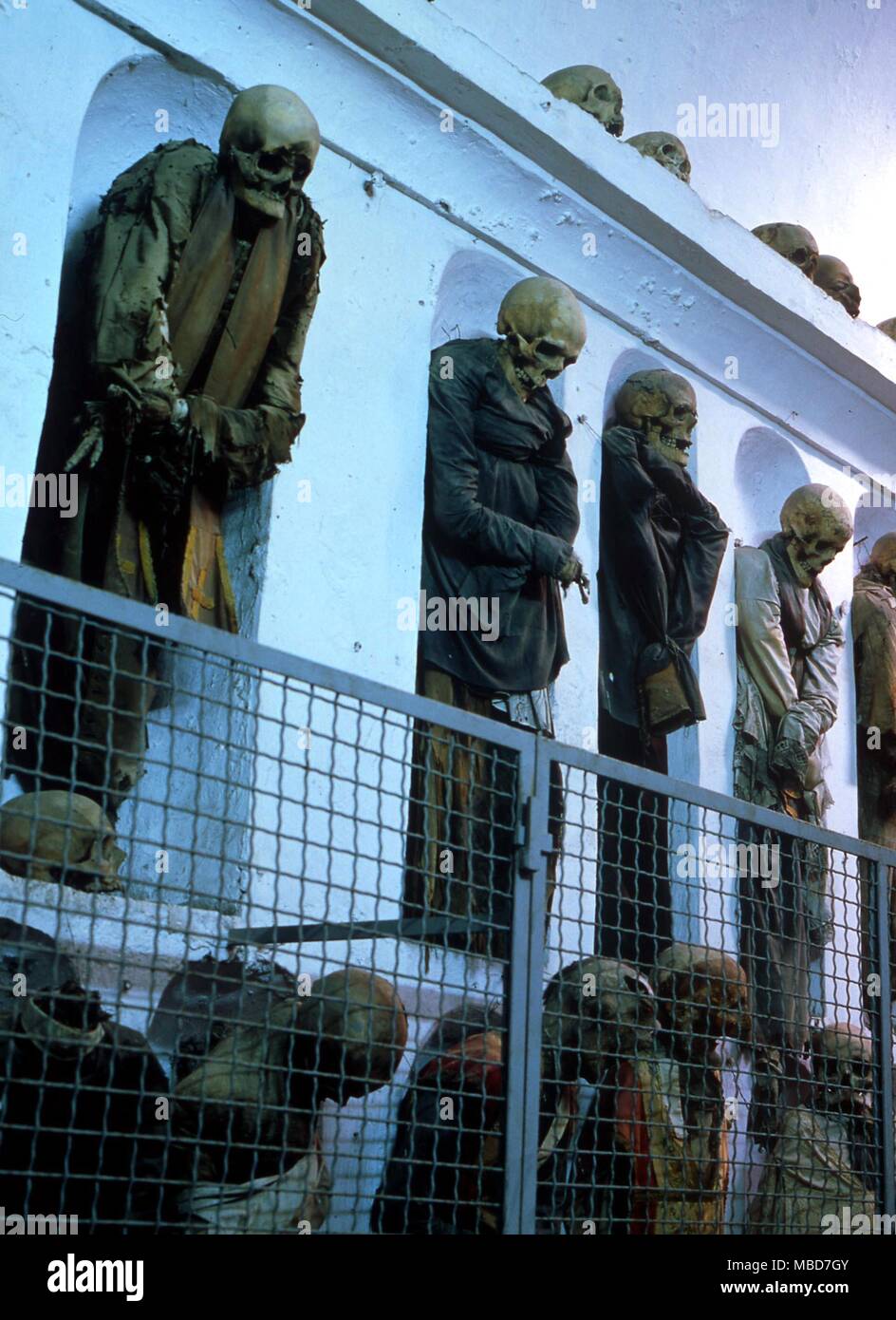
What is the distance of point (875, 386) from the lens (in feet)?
31.8

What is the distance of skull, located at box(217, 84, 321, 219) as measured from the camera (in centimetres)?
605

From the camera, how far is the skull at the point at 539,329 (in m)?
7.15

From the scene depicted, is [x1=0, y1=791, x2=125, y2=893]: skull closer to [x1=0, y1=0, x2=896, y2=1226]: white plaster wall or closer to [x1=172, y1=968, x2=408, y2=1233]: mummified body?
[x1=0, y1=0, x2=896, y2=1226]: white plaster wall

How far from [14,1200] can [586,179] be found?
4.85 m

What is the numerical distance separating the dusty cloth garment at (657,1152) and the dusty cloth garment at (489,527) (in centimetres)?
209

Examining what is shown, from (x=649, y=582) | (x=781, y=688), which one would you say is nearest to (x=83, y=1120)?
(x=649, y=582)

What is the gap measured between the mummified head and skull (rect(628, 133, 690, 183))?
5.15m

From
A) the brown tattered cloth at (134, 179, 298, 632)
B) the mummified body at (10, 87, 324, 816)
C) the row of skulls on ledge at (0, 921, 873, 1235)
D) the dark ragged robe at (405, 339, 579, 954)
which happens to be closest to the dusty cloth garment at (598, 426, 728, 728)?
the dark ragged robe at (405, 339, 579, 954)

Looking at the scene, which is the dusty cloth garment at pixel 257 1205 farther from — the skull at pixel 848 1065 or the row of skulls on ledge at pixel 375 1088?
the skull at pixel 848 1065

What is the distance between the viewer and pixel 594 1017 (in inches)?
182

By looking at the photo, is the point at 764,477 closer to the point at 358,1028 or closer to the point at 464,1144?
the point at 464,1144

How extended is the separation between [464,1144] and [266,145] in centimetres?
313

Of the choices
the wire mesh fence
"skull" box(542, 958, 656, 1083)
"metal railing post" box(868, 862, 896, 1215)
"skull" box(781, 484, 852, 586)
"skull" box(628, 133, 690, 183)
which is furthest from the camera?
"skull" box(781, 484, 852, 586)
